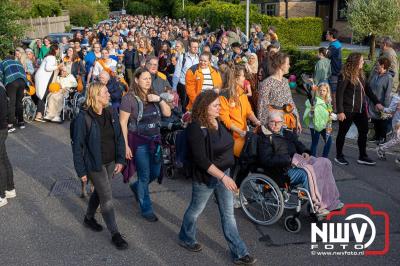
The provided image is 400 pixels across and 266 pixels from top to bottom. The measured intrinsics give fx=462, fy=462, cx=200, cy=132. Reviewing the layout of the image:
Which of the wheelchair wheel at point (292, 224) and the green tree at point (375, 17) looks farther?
the green tree at point (375, 17)

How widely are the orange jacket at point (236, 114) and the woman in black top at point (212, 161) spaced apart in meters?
1.46

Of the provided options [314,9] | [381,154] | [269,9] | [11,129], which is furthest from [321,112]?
[269,9]

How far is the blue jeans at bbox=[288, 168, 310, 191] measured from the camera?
16.7ft

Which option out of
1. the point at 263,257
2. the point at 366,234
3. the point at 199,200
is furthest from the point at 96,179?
the point at 366,234

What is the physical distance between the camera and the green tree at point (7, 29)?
663 inches

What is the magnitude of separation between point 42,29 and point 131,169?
33657 mm

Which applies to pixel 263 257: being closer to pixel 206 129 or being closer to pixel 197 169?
pixel 197 169

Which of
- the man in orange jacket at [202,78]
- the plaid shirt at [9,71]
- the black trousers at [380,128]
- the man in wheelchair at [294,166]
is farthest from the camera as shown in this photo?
the plaid shirt at [9,71]

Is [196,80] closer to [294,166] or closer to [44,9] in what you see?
[294,166]

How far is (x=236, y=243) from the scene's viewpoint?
4.47 m

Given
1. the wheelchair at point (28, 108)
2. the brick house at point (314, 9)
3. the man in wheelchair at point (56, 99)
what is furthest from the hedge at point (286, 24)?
the wheelchair at point (28, 108)

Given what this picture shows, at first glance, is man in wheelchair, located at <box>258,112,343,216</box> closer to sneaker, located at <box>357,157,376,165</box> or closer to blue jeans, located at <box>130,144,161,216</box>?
blue jeans, located at <box>130,144,161,216</box>

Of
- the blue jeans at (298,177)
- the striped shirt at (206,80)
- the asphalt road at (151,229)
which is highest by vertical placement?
the striped shirt at (206,80)

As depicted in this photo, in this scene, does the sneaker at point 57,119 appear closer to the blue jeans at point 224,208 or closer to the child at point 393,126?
the child at point 393,126
